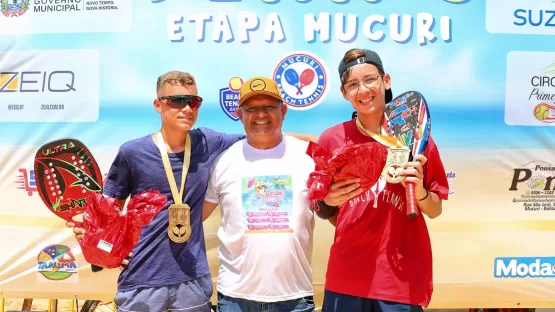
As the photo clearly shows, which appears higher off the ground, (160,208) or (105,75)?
(105,75)

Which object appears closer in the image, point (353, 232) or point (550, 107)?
point (353, 232)

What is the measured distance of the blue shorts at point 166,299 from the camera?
2.20m

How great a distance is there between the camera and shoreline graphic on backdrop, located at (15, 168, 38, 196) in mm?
3395

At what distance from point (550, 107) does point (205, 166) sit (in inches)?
97.4

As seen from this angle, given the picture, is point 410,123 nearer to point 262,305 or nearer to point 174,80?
point 262,305

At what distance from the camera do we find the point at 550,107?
339cm

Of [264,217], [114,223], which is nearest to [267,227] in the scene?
[264,217]

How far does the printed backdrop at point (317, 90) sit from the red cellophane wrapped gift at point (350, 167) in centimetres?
142

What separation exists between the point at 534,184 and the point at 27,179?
3481 mm

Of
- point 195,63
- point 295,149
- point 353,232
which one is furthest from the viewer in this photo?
point 195,63

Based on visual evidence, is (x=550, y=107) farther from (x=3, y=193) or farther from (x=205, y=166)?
(x=3, y=193)

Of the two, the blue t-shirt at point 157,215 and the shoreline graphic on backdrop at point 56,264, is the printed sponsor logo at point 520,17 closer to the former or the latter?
the blue t-shirt at point 157,215

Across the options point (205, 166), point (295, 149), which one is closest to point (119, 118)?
point (205, 166)

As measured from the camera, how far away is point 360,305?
2.02m
